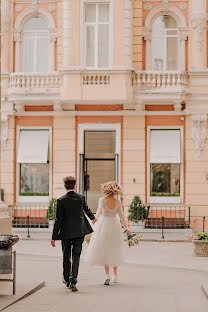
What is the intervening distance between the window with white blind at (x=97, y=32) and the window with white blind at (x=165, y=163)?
360cm

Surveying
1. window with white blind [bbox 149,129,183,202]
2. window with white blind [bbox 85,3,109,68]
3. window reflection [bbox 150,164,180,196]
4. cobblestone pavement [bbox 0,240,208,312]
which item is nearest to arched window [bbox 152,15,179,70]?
window with white blind [bbox 85,3,109,68]

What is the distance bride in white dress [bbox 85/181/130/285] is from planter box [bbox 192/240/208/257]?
4.91 metres

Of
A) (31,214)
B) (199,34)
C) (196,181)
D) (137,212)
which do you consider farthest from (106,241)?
(199,34)

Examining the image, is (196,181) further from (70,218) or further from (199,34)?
(70,218)

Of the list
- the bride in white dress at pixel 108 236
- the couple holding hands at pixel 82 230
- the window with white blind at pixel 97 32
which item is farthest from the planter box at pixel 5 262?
the window with white blind at pixel 97 32

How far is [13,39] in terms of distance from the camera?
85.7ft

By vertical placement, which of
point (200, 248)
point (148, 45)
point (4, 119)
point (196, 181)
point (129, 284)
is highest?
point (148, 45)

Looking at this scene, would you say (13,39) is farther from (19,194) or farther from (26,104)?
(19,194)

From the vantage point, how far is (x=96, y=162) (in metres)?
26.7

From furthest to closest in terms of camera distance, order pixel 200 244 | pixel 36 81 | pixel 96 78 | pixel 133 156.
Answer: pixel 133 156 < pixel 36 81 < pixel 96 78 < pixel 200 244

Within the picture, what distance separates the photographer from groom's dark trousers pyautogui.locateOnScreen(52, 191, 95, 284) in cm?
1125

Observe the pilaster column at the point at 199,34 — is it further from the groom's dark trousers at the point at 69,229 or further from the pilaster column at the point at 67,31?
the groom's dark trousers at the point at 69,229

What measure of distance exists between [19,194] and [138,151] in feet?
16.6

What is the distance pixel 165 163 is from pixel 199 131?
1.85 meters
